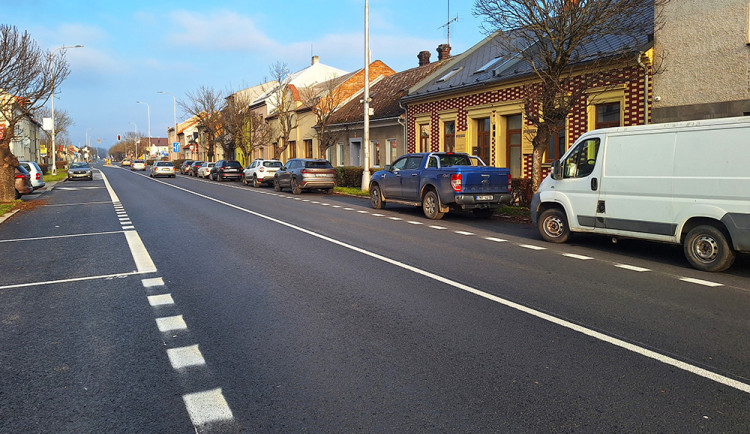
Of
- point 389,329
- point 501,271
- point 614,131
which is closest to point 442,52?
point 614,131

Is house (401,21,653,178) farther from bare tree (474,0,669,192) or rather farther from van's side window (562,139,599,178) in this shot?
van's side window (562,139,599,178)

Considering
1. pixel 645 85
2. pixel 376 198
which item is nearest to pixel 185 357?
pixel 376 198

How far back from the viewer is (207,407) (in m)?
3.52

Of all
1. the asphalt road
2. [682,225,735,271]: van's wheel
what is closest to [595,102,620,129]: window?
the asphalt road

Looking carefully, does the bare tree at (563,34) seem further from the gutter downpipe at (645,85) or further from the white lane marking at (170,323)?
the white lane marking at (170,323)

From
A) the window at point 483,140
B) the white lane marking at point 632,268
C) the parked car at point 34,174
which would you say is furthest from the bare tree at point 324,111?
the white lane marking at point 632,268

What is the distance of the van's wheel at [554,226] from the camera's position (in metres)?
10.4

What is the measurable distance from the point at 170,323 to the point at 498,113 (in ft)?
60.5

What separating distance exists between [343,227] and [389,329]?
7899 mm

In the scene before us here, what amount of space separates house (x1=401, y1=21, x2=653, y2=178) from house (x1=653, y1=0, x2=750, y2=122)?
0.59m

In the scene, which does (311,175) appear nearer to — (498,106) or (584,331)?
(498,106)

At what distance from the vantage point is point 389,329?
16.7ft

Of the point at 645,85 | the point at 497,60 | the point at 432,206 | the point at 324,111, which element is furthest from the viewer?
the point at 324,111

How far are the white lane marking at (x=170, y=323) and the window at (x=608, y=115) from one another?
598 inches
